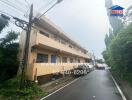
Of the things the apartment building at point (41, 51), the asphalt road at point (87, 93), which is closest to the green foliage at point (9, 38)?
the apartment building at point (41, 51)

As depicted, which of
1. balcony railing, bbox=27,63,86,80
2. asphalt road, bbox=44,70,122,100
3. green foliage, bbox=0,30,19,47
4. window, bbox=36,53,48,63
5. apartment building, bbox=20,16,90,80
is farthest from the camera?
window, bbox=36,53,48,63

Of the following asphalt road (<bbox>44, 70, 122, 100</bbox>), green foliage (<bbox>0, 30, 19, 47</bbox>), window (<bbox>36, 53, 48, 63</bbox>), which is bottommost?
asphalt road (<bbox>44, 70, 122, 100</bbox>)

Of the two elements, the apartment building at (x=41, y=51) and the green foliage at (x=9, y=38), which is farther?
the green foliage at (x=9, y=38)

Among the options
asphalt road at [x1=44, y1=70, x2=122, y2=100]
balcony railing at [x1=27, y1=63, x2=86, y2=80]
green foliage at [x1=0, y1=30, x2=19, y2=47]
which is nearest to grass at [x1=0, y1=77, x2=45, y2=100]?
asphalt road at [x1=44, y1=70, x2=122, y2=100]

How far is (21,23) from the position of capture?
12594 mm

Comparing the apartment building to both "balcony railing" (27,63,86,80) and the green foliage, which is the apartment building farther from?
the green foliage

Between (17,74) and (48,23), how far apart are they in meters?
6.69

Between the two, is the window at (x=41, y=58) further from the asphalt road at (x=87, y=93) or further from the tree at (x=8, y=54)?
the asphalt road at (x=87, y=93)

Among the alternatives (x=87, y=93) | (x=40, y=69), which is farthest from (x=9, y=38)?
(x=87, y=93)

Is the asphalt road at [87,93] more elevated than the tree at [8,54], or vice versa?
the tree at [8,54]

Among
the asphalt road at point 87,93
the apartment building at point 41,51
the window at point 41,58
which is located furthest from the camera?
the window at point 41,58

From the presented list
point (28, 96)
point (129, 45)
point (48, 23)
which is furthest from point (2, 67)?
point (129, 45)

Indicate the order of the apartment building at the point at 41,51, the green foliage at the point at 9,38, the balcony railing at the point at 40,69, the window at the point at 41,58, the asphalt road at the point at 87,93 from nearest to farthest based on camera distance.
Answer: the asphalt road at the point at 87,93, the balcony railing at the point at 40,69, the apartment building at the point at 41,51, the green foliage at the point at 9,38, the window at the point at 41,58

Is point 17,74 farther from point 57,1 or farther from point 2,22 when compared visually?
point 57,1
